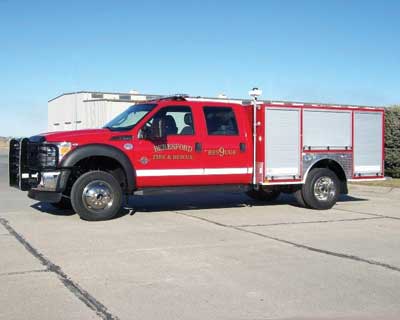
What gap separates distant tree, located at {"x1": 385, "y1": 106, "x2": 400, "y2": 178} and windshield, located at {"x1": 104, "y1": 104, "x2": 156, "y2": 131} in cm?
1119

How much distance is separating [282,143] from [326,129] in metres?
1.13

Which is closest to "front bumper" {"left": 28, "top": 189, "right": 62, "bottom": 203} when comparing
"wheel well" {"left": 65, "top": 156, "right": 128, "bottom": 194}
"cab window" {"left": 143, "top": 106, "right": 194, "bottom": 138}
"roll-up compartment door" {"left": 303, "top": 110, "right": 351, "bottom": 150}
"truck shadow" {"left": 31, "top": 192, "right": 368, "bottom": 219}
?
"wheel well" {"left": 65, "top": 156, "right": 128, "bottom": 194}

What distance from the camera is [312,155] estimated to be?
12.0m

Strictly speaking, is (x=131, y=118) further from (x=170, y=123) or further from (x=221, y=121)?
(x=221, y=121)

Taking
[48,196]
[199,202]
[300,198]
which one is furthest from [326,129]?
[48,196]

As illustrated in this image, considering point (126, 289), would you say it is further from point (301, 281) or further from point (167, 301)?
point (301, 281)

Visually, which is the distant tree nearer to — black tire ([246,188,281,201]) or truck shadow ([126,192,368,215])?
truck shadow ([126,192,368,215])

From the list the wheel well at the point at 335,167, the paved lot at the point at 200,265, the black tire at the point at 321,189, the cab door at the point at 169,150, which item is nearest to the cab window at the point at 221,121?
the cab door at the point at 169,150

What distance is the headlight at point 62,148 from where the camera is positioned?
9.70 meters

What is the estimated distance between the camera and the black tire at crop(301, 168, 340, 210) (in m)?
11.9

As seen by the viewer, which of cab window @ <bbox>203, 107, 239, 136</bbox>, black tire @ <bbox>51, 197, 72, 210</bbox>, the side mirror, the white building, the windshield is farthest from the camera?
the white building

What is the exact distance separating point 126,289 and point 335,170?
307 inches

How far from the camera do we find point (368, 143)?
41.4ft

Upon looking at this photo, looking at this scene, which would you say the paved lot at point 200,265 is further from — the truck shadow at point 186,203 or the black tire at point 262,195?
the black tire at point 262,195
